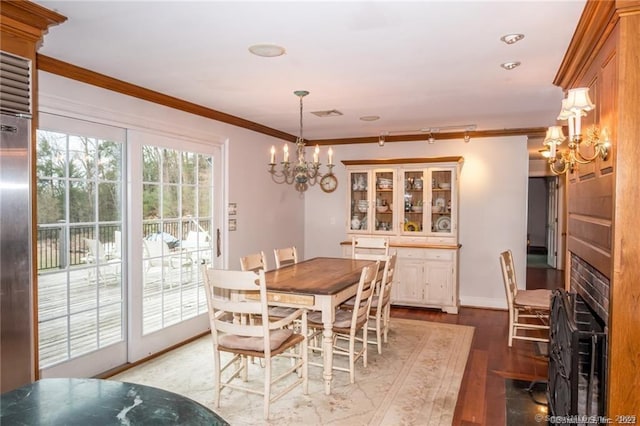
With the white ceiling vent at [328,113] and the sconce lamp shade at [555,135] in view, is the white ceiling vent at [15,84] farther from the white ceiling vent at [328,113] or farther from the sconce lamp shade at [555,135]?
the sconce lamp shade at [555,135]

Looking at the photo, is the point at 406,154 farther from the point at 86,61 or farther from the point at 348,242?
the point at 86,61

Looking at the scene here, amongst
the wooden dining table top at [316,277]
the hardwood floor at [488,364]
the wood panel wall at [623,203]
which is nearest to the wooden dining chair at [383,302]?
the wooden dining table top at [316,277]

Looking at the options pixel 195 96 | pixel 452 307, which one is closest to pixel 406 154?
pixel 452 307

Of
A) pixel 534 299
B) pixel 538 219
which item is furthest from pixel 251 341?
pixel 538 219

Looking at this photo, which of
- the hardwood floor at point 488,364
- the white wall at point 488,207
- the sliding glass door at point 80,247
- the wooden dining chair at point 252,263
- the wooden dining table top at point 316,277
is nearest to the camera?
the hardwood floor at point 488,364

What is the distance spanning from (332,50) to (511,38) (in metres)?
1.05

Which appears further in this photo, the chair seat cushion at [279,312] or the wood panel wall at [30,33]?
the chair seat cushion at [279,312]

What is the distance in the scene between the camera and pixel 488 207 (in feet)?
19.2

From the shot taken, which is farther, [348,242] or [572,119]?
[348,242]

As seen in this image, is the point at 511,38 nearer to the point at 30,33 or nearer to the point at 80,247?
the point at 30,33

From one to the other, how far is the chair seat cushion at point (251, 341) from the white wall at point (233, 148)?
2.00 metres

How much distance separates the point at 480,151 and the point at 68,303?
502cm

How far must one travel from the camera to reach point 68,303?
3256 millimetres

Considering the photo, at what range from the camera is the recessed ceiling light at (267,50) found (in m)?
2.69
